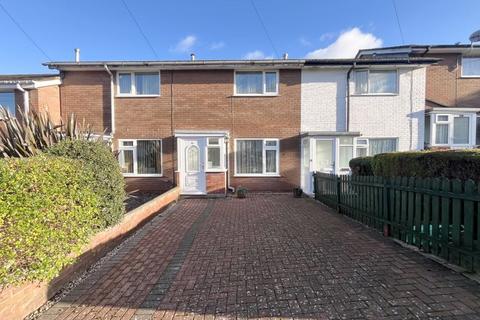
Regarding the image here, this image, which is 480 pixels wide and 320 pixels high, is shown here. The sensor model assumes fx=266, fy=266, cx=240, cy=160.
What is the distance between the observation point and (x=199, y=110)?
11680 mm

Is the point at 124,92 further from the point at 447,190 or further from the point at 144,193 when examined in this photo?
the point at 447,190

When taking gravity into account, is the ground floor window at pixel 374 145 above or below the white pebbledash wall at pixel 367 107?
below

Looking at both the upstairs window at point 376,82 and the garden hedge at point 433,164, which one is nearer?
the garden hedge at point 433,164

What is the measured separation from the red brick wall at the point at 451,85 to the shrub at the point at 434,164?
9.66 metres

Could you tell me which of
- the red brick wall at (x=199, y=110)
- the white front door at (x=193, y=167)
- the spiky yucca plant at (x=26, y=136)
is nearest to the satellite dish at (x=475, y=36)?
the red brick wall at (x=199, y=110)

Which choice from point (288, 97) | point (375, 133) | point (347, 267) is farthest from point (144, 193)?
point (375, 133)

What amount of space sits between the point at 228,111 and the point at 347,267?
29.1ft

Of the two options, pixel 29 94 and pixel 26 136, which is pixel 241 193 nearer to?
pixel 26 136

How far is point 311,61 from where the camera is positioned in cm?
1140

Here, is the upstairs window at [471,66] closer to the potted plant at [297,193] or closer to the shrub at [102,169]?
the potted plant at [297,193]

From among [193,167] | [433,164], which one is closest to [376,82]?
[433,164]

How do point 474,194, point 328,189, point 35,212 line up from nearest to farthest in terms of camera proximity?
point 35,212 < point 474,194 < point 328,189

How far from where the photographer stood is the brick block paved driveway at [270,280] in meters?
2.89

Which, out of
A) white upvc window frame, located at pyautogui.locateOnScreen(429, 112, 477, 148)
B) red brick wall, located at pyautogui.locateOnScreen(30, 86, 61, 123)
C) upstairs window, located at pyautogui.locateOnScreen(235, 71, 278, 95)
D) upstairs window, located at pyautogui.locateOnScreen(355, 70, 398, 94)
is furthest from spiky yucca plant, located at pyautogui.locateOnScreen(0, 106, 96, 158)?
white upvc window frame, located at pyautogui.locateOnScreen(429, 112, 477, 148)
